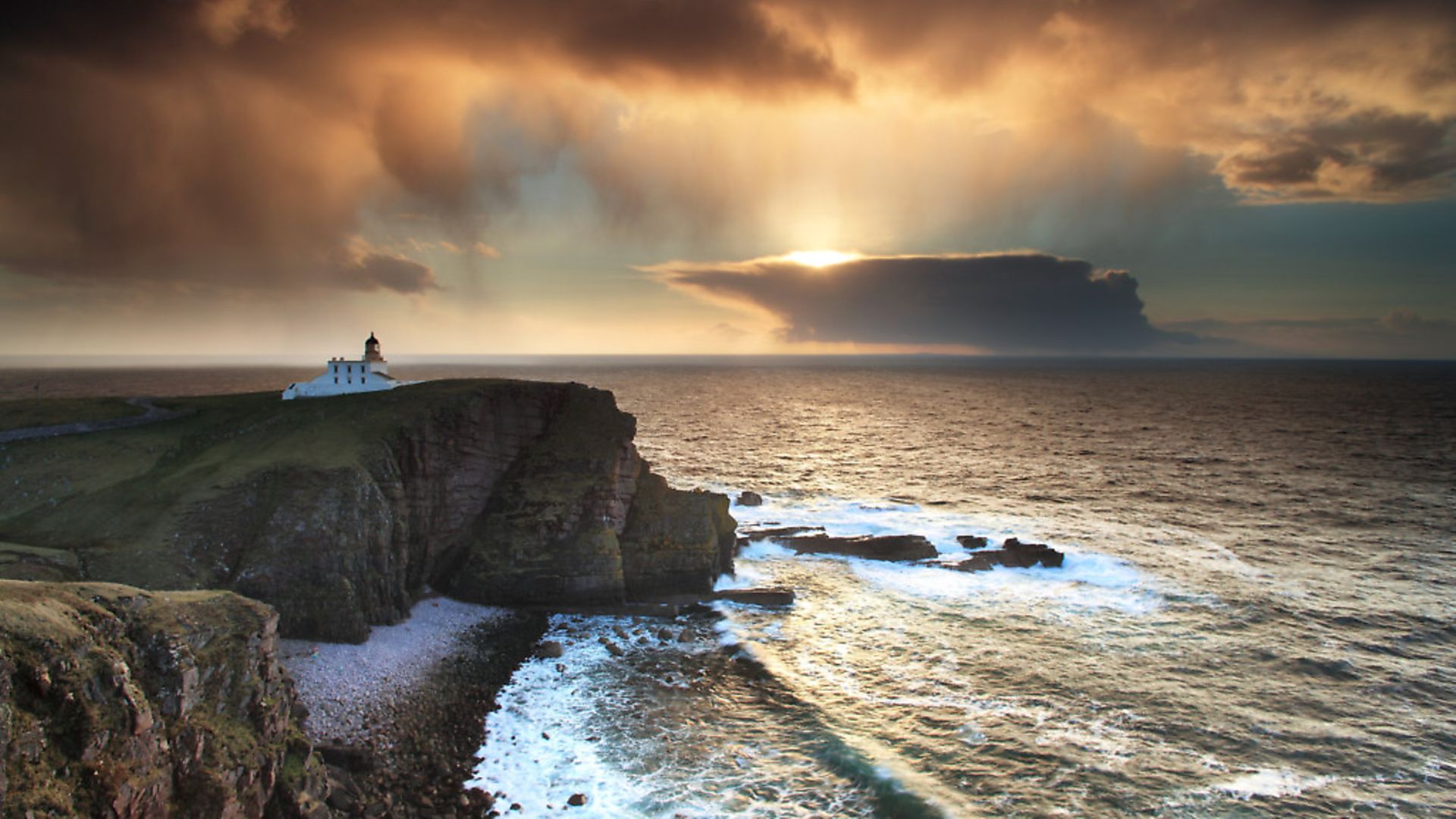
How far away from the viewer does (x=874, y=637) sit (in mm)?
38844

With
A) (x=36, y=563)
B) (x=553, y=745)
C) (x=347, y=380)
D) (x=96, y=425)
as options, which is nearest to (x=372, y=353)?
(x=347, y=380)

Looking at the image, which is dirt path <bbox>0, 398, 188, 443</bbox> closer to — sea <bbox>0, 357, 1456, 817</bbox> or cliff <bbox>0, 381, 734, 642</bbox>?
cliff <bbox>0, 381, 734, 642</bbox>

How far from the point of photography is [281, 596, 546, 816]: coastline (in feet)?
82.3

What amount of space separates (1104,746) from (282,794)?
2978 centimetres

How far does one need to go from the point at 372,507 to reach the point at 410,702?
40.1 feet

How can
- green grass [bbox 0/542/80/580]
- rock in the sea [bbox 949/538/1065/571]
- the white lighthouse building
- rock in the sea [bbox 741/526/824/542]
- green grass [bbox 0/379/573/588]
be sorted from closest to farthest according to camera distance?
green grass [bbox 0/542/80/580] → green grass [bbox 0/379/573/588] → rock in the sea [bbox 949/538/1065/571] → rock in the sea [bbox 741/526/824/542] → the white lighthouse building

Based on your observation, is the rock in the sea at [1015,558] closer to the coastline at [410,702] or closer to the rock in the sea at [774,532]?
the rock in the sea at [774,532]

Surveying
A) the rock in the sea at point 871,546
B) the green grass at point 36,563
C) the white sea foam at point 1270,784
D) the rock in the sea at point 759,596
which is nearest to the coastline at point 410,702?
the green grass at point 36,563

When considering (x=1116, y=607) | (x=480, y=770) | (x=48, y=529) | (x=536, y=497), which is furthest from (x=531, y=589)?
(x=1116, y=607)

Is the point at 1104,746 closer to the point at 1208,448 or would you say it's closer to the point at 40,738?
the point at 40,738

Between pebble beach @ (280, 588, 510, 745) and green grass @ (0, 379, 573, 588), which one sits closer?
pebble beach @ (280, 588, 510, 745)

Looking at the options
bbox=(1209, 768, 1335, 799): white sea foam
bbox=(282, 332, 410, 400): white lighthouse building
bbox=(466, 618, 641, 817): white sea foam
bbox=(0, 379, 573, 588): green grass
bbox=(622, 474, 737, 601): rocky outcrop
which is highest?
bbox=(282, 332, 410, 400): white lighthouse building

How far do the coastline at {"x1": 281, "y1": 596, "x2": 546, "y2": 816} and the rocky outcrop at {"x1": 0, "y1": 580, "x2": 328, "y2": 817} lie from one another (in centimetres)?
376

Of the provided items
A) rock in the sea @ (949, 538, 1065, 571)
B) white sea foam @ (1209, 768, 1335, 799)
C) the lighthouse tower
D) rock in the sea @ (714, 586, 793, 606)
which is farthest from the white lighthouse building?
white sea foam @ (1209, 768, 1335, 799)
